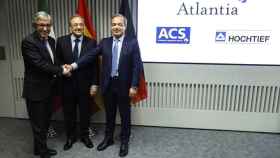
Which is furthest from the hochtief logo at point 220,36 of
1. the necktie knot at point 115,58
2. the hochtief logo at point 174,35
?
the necktie knot at point 115,58

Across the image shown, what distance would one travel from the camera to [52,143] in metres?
2.84

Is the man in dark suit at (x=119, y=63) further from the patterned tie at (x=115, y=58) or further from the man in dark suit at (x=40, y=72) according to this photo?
the man in dark suit at (x=40, y=72)

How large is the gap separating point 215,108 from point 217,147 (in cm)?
53

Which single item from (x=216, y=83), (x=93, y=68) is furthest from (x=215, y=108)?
(x=93, y=68)

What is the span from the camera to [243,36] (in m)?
2.85

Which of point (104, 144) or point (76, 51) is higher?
point (76, 51)

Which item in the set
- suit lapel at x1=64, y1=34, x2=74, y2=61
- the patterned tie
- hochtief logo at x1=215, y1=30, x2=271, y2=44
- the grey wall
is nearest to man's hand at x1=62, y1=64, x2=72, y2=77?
suit lapel at x1=64, y1=34, x2=74, y2=61

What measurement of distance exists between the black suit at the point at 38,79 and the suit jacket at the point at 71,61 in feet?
0.39

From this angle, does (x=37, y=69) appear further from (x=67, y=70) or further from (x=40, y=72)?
(x=67, y=70)

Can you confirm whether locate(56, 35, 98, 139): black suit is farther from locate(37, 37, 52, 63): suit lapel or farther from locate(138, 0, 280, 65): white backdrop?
locate(138, 0, 280, 65): white backdrop

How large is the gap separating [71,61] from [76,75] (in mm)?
143

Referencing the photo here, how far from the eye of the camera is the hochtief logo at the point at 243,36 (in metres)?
2.83

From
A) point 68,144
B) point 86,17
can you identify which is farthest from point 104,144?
point 86,17

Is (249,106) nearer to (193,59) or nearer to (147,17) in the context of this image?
(193,59)
